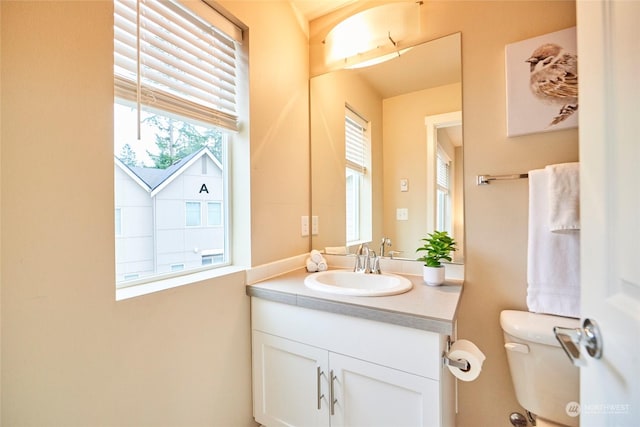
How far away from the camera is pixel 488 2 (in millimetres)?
1237

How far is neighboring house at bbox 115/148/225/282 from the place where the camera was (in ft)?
3.18

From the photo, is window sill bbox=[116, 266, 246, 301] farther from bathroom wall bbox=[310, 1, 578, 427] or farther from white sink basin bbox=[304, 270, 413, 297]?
bathroom wall bbox=[310, 1, 578, 427]

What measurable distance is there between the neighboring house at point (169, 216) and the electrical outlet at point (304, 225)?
52cm

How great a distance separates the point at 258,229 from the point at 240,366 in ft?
2.12

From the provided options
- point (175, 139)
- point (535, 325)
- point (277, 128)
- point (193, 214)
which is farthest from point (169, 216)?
point (535, 325)

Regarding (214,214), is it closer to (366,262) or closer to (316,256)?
(316,256)

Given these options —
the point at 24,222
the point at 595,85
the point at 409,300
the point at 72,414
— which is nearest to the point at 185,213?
the point at 24,222

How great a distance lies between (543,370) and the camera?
39.6 inches

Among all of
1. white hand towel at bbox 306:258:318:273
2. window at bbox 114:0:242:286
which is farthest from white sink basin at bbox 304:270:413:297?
window at bbox 114:0:242:286

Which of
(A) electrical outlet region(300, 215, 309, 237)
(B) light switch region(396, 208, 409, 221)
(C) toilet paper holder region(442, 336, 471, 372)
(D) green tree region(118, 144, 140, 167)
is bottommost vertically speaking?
(C) toilet paper holder region(442, 336, 471, 372)

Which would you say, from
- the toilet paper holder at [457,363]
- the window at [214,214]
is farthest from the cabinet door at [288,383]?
the window at [214,214]

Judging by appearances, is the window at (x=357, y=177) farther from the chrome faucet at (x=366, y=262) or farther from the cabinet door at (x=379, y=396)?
the cabinet door at (x=379, y=396)

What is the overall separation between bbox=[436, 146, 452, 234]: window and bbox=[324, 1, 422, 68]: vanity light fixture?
63 cm

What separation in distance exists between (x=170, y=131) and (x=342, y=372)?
47.0 inches
